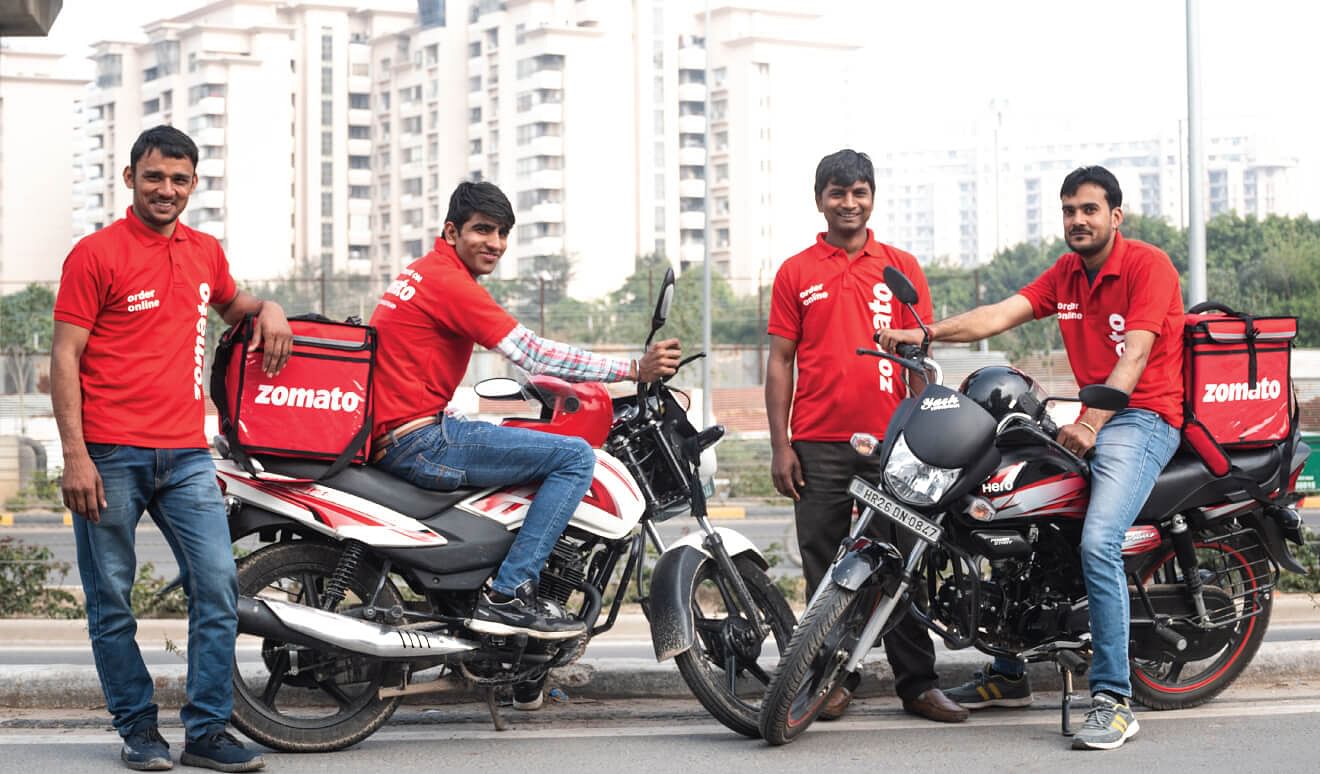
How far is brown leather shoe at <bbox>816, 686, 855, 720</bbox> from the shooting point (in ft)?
19.6

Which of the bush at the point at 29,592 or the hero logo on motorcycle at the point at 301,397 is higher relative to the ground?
the hero logo on motorcycle at the point at 301,397

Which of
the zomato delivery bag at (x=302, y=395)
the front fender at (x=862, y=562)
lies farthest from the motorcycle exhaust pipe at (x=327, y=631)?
the front fender at (x=862, y=562)

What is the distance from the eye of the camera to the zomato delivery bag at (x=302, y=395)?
17.9 feet

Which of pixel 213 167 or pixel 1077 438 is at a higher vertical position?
pixel 213 167

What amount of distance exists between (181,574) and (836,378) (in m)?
2.46

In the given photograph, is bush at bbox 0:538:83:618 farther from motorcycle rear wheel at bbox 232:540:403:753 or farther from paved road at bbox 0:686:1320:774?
Result: motorcycle rear wheel at bbox 232:540:403:753

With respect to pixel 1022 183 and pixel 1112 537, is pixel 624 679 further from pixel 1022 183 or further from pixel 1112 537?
pixel 1022 183

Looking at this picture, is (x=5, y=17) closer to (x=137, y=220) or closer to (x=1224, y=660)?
(x=137, y=220)

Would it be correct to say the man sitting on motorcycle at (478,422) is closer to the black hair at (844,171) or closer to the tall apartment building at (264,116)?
the black hair at (844,171)

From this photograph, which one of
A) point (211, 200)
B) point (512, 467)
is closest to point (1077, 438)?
point (512, 467)

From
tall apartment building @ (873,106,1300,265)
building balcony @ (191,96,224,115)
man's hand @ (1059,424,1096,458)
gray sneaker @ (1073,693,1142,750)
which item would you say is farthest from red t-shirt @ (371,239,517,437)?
tall apartment building @ (873,106,1300,265)

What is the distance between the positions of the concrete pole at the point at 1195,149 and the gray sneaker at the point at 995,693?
7614 mm

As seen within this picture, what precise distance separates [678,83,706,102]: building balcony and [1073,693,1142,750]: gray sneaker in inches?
4348

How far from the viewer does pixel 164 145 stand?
5.26 m
